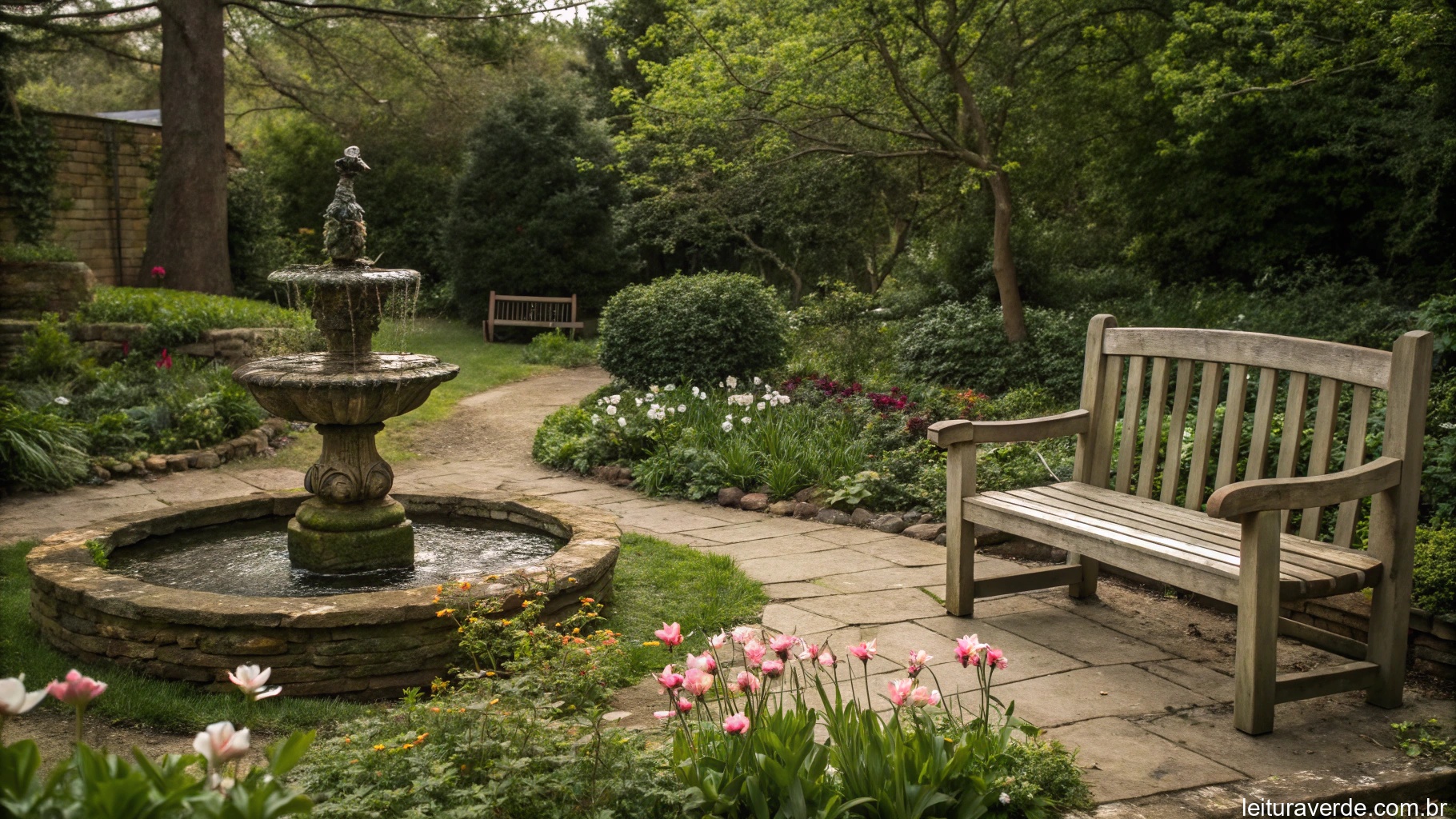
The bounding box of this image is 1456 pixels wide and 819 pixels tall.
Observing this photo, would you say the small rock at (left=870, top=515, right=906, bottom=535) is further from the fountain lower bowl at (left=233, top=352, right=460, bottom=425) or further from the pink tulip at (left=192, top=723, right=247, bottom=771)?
the pink tulip at (left=192, top=723, right=247, bottom=771)

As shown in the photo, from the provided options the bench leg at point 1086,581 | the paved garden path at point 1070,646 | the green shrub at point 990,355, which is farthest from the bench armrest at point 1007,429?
the green shrub at point 990,355

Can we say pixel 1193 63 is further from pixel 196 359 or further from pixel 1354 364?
pixel 196 359

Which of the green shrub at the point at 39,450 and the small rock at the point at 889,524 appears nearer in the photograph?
the small rock at the point at 889,524

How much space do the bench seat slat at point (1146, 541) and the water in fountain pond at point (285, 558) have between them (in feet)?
6.87

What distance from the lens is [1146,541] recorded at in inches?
146

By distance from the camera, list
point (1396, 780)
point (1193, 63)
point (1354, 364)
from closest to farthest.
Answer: point (1396, 780), point (1354, 364), point (1193, 63)

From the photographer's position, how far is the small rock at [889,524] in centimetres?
608

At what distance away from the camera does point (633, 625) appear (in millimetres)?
4477

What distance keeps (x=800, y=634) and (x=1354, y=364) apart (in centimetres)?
217

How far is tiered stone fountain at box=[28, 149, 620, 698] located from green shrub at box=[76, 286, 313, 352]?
591cm

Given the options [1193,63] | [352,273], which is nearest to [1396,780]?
[352,273]

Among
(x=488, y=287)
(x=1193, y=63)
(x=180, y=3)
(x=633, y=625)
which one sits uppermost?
(x=180, y=3)

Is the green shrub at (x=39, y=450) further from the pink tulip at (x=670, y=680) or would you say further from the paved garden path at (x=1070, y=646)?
the pink tulip at (x=670, y=680)

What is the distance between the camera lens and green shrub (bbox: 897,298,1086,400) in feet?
32.7
